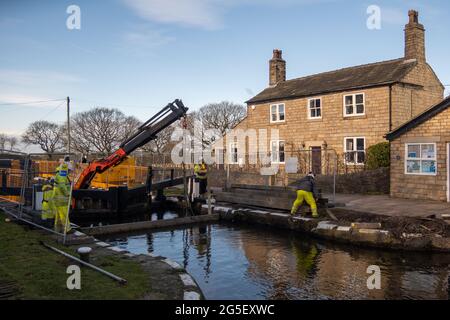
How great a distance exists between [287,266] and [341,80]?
1951cm

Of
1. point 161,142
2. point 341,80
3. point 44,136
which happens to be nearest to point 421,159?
point 341,80

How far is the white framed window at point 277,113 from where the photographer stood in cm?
2944

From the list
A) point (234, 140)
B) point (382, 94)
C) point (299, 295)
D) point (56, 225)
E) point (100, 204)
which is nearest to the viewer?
point (299, 295)

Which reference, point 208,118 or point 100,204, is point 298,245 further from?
point 208,118

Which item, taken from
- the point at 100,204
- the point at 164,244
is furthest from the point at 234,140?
the point at 164,244

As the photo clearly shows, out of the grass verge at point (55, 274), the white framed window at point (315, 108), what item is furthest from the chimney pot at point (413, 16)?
the grass verge at point (55, 274)

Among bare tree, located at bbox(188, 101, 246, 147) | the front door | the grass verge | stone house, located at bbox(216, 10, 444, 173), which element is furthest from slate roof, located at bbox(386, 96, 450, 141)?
bare tree, located at bbox(188, 101, 246, 147)

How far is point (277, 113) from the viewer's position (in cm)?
2978

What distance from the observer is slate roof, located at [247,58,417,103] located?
2408cm

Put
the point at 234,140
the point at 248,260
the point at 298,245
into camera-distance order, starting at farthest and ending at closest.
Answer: the point at 234,140 → the point at 298,245 → the point at 248,260

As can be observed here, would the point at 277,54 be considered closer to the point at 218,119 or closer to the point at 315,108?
the point at 315,108

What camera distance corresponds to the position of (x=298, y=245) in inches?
490
